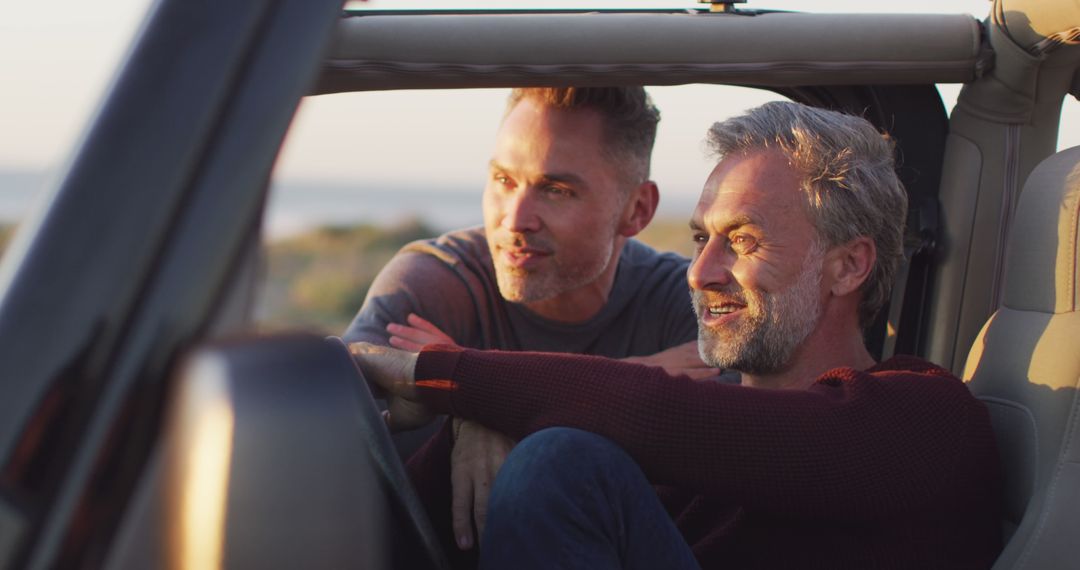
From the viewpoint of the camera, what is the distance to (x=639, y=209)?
11.5 ft

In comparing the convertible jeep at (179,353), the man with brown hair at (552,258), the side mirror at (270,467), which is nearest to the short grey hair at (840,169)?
the man with brown hair at (552,258)

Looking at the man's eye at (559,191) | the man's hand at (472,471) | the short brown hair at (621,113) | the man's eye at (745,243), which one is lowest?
the man's hand at (472,471)

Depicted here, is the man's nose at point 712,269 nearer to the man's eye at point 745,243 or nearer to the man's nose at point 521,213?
the man's eye at point 745,243

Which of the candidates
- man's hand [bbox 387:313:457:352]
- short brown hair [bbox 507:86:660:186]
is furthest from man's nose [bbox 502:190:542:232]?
man's hand [bbox 387:313:457:352]

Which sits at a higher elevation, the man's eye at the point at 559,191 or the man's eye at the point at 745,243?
the man's eye at the point at 559,191

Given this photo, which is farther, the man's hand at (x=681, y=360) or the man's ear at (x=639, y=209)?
the man's ear at (x=639, y=209)

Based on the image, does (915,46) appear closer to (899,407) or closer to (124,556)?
(899,407)

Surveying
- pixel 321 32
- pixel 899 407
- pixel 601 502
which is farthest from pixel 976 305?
pixel 321 32

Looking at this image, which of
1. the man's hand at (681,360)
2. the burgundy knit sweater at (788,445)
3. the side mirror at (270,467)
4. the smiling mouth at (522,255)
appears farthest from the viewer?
the smiling mouth at (522,255)

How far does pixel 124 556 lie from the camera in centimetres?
82

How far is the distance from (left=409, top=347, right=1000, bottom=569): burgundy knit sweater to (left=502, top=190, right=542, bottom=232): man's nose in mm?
1183

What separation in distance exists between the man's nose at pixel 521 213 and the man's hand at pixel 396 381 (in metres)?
1.05

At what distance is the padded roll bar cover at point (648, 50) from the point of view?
2.13 meters

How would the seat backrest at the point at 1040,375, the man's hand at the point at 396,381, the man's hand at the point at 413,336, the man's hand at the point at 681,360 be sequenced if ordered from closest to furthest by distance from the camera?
the seat backrest at the point at 1040,375 → the man's hand at the point at 396,381 → the man's hand at the point at 413,336 → the man's hand at the point at 681,360
